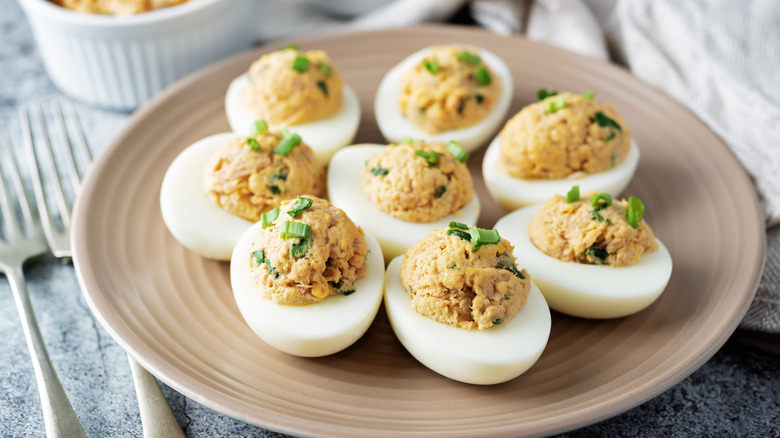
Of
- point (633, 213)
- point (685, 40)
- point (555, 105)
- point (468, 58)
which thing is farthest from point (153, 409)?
point (685, 40)

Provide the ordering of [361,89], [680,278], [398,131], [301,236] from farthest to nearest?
[361,89]
[398,131]
[680,278]
[301,236]

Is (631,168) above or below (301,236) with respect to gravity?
below

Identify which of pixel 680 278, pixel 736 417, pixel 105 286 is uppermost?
pixel 105 286

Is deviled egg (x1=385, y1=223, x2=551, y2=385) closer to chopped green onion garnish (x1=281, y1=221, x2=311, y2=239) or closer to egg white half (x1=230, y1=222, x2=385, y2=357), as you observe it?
egg white half (x1=230, y1=222, x2=385, y2=357)

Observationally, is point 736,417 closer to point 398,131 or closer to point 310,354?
point 310,354

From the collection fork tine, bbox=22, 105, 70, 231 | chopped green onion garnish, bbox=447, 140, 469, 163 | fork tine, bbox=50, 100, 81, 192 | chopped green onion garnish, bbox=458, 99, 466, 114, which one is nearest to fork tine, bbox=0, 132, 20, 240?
fork tine, bbox=22, 105, 70, 231

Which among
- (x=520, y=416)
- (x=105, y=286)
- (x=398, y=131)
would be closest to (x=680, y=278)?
(x=520, y=416)

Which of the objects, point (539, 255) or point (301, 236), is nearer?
point (301, 236)

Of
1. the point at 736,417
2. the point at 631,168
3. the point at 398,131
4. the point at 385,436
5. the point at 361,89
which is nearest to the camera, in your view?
the point at 385,436
